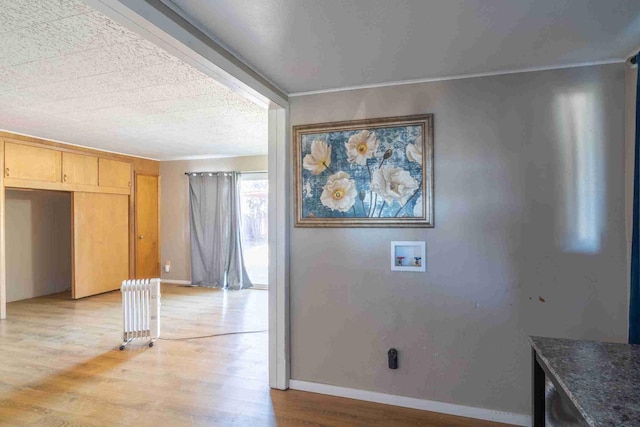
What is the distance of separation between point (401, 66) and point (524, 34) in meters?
0.65

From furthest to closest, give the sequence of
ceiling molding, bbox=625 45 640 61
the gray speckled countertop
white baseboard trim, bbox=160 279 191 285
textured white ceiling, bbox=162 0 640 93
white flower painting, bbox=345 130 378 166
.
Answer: white baseboard trim, bbox=160 279 191 285
white flower painting, bbox=345 130 378 166
ceiling molding, bbox=625 45 640 61
textured white ceiling, bbox=162 0 640 93
the gray speckled countertop

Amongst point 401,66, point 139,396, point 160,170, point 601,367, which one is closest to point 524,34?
point 401,66

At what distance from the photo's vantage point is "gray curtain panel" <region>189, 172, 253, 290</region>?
603cm

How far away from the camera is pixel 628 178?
1.92 metres

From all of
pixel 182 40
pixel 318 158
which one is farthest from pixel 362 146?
pixel 182 40

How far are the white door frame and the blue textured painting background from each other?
0.18 metres

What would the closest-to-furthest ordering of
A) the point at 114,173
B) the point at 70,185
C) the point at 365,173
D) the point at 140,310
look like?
the point at 365,173, the point at 140,310, the point at 70,185, the point at 114,173

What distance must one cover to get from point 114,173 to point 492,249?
19.5 feet

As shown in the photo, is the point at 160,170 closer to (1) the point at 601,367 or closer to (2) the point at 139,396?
(2) the point at 139,396

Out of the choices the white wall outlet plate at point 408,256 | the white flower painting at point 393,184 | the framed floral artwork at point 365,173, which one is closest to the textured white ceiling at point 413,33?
the framed floral artwork at point 365,173

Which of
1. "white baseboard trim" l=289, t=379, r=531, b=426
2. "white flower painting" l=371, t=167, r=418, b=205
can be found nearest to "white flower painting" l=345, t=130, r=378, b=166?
"white flower painting" l=371, t=167, r=418, b=205

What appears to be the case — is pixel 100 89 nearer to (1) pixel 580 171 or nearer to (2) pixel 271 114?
(2) pixel 271 114

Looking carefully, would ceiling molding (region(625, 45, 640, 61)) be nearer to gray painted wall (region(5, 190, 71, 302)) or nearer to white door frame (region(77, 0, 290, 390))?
white door frame (region(77, 0, 290, 390))

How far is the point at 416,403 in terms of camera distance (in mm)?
2266
